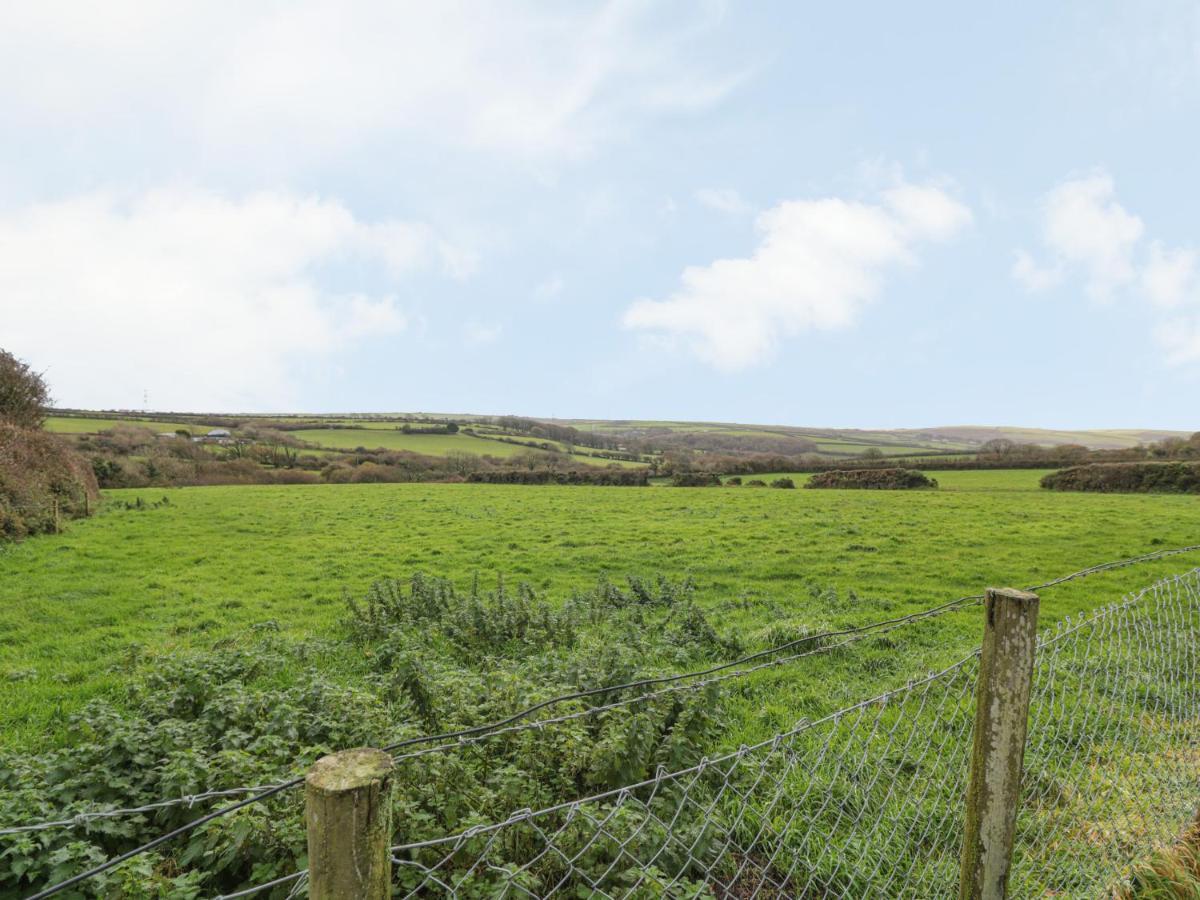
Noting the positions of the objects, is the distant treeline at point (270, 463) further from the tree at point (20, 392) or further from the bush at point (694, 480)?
the tree at point (20, 392)

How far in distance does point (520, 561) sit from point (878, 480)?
37.2 meters

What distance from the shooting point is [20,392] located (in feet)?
83.3

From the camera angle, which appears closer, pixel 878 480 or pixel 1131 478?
pixel 1131 478

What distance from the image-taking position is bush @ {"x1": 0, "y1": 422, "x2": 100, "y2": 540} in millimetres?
17266

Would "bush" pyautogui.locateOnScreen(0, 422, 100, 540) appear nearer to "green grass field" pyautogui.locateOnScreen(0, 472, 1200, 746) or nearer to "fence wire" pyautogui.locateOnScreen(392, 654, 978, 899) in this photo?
"green grass field" pyautogui.locateOnScreen(0, 472, 1200, 746)

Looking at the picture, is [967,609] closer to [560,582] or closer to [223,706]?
→ [560,582]

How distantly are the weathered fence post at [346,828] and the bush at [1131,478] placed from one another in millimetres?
48744

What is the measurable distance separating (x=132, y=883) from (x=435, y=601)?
298 inches

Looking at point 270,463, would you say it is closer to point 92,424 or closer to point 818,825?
point 92,424

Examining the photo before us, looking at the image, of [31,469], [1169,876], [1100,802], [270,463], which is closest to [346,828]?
[1169,876]

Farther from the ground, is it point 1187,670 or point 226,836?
point 226,836

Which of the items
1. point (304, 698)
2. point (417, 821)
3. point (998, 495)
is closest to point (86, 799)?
point (304, 698)

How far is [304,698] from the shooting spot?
5715 millimetres

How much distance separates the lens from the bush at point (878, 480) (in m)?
45.0
